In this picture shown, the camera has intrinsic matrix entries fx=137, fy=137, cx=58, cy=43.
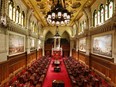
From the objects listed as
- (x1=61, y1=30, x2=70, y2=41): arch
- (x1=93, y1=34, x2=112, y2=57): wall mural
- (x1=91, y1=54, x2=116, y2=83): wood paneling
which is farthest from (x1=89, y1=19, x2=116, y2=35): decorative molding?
(x1=61, y1=30, x2=70, y2=41): arch

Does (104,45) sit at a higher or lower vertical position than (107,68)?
higher

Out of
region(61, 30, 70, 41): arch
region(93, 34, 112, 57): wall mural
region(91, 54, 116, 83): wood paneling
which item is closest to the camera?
region(91, 54, 116, 83): wood paneling

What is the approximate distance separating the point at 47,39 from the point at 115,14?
22.8m

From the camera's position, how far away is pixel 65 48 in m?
29.1

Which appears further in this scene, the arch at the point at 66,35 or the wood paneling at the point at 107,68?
the arch at the point at 66,35

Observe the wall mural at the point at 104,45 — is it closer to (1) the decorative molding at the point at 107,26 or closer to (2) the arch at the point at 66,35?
(1) the decorative molding at the point at 107,26

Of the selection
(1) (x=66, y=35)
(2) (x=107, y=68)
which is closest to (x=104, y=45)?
(2) (x=107, y=68)

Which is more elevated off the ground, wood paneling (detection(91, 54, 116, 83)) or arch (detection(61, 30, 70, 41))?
arch (detection(61, 30, 70, 41))

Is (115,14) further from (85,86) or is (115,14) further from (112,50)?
(85,86)

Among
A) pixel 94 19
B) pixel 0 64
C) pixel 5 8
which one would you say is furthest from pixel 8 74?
pixel 94 19

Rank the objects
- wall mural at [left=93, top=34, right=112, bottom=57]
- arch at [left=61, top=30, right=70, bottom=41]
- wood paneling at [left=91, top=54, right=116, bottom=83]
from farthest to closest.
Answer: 1. arch at [left=61, top=30, right=70, bottom=41]
2. wall mural at [left=93, top=34, right=112, bottom=57]
3. wood paneling at [left=91, top=54, right=116, bottom=83]

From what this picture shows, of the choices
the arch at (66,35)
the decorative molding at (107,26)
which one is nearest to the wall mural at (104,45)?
the decorative molding at (107,26)

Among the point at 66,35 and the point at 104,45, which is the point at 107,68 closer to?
Result: the point at 104,45

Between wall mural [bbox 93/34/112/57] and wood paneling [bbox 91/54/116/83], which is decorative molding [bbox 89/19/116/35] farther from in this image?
wood paneling [bbox 91/54/116/83]
